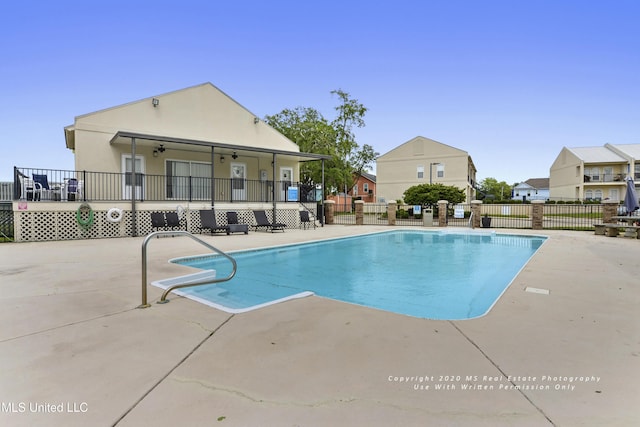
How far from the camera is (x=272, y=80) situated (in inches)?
870

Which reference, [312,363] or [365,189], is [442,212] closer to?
[312,363]

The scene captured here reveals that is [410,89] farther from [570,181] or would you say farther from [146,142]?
[570,181]

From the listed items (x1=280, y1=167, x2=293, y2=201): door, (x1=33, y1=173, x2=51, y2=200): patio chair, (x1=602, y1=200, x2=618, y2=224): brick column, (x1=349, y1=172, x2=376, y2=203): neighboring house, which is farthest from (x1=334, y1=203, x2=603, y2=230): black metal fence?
(x1=33, y1=173, x2=51, y2=200): patio chair

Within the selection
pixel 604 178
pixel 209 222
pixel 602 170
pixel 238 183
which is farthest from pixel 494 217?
pixel 209 222

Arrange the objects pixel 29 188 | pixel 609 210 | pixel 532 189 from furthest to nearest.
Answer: pixel 532 189
pixel 609 210
pixel 29 188

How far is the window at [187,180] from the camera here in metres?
15.9

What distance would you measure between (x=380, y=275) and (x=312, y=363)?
5164 millimetres

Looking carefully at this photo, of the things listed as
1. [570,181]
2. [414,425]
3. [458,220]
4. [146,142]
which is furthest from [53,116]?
[570,181]

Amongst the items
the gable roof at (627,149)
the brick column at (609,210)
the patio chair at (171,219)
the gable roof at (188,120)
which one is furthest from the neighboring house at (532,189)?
the patio chair at (171,219)

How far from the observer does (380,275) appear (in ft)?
24.9

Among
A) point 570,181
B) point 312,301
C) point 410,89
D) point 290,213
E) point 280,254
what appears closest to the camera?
point 312,301

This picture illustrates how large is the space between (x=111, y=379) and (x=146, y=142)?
13822 mm

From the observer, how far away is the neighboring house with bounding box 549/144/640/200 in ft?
130

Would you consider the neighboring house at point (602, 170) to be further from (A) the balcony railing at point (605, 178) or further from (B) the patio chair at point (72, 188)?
(B) the patio chair at point (72, 188)
